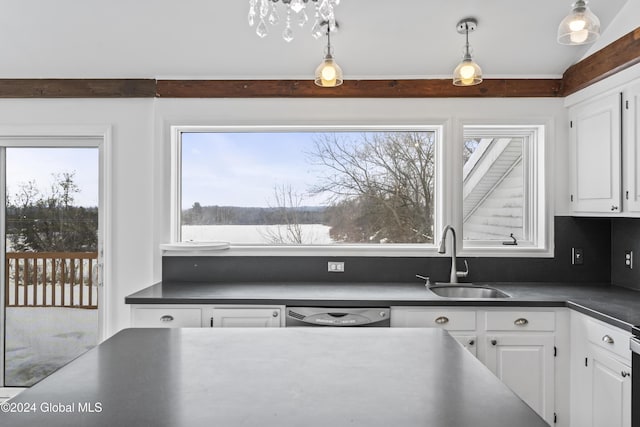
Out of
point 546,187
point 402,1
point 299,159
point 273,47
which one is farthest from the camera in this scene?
point 299,159

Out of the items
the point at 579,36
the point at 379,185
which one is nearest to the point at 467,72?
the point at 579,36

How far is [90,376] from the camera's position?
4.07 ft

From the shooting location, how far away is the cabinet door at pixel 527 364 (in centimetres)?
261

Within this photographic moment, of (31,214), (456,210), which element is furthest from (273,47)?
(31,214)

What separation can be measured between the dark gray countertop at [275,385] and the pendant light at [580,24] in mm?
1364

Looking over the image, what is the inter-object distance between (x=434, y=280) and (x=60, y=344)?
9.69 feet

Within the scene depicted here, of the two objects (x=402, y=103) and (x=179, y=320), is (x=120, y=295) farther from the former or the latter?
(x=402, y=103)

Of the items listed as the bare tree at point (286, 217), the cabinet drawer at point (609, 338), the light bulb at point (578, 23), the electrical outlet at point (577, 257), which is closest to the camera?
the light bulb at point (578, 23)

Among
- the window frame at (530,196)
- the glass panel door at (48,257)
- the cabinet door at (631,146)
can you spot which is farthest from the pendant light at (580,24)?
the glass panel door at (48,257)

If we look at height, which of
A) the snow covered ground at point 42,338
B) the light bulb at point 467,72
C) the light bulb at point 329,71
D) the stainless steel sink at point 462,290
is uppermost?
the light bulb at point 467,72

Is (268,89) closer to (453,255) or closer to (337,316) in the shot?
(337,316)

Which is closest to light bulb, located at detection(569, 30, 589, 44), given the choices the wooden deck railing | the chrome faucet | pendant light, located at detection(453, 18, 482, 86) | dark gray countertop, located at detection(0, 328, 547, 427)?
pendant light, located at detection(453, 18, 482, 86)

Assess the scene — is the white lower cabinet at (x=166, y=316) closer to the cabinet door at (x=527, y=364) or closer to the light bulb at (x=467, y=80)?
the cabinet door at (x=527, y=364)

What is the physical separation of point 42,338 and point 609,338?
387 cm
